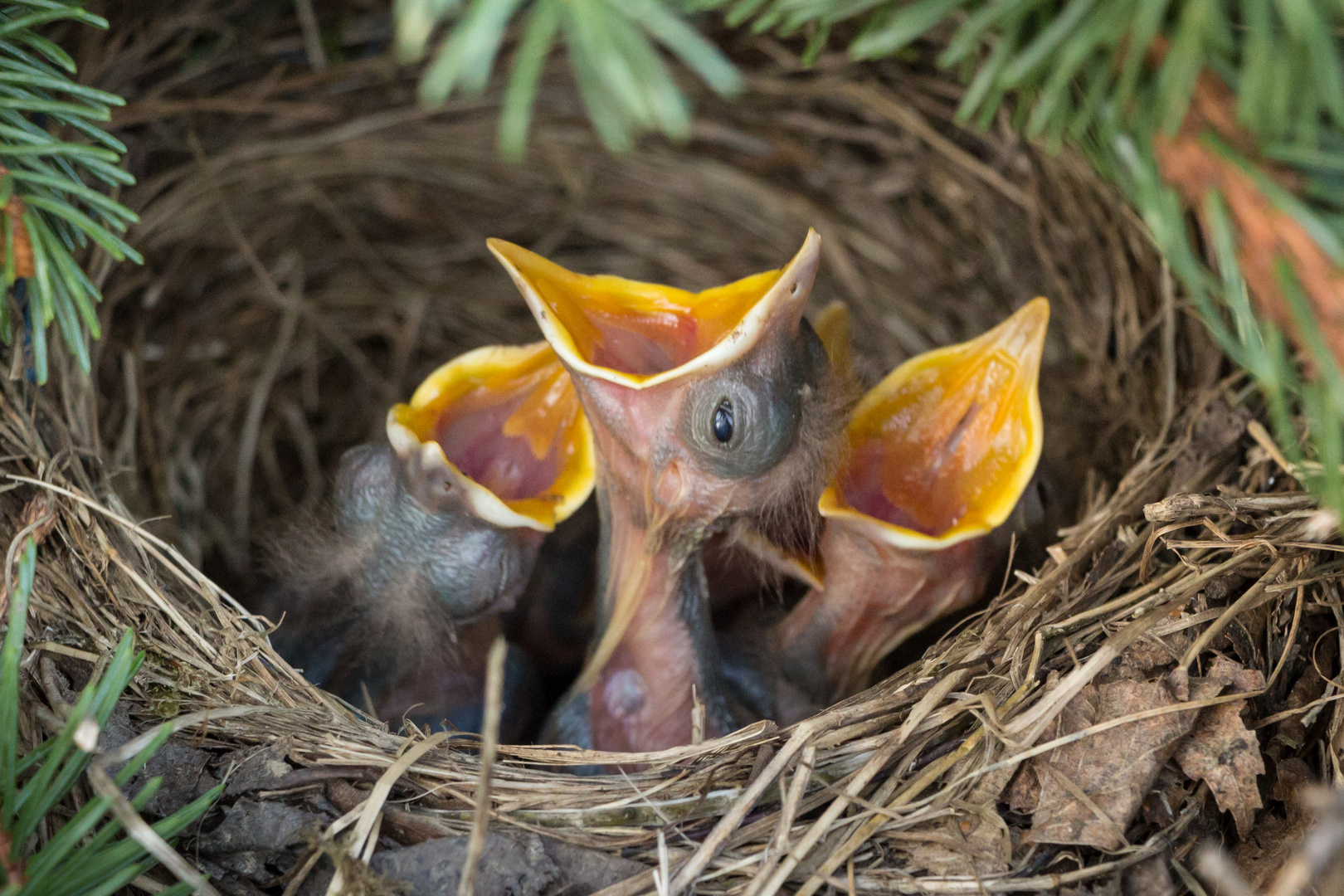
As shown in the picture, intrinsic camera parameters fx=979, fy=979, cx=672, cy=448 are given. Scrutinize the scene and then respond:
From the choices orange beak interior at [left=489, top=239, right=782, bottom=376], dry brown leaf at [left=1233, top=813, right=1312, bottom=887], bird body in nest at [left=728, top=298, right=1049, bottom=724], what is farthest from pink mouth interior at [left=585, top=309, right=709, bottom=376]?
→ dry brown leaf at [left=1233, top=813, right=1312, bottom=887]

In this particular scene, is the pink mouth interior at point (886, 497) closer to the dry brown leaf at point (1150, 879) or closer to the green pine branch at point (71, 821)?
the dry brown leaf at point (1150, 879)

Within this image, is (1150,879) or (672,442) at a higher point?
(672,442)

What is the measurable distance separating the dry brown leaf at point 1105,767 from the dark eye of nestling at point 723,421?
38 centimetres

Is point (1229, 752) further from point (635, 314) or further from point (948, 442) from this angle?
point (635, 314)

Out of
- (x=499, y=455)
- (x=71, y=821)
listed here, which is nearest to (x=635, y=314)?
(x=499, y=455)

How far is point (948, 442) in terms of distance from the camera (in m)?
1.10

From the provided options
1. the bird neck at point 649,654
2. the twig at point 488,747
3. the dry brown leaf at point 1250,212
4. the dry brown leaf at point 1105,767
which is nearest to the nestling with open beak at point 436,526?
the bird neck at point 649,654

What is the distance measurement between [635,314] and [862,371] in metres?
0.34

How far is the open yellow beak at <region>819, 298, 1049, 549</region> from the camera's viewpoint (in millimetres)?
1015

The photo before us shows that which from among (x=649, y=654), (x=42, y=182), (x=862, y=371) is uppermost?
(x=42, y=182)

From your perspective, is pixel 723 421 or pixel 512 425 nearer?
pixel 723 421

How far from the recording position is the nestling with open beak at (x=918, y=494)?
1.03 metres

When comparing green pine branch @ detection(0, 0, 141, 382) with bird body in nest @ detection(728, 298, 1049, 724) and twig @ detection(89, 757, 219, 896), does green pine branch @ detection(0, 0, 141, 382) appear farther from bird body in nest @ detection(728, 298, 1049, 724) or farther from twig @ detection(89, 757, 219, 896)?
bird body in nest @ detection(728, 298, 1049, 724)

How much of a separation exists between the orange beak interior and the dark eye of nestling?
2.9 inches
